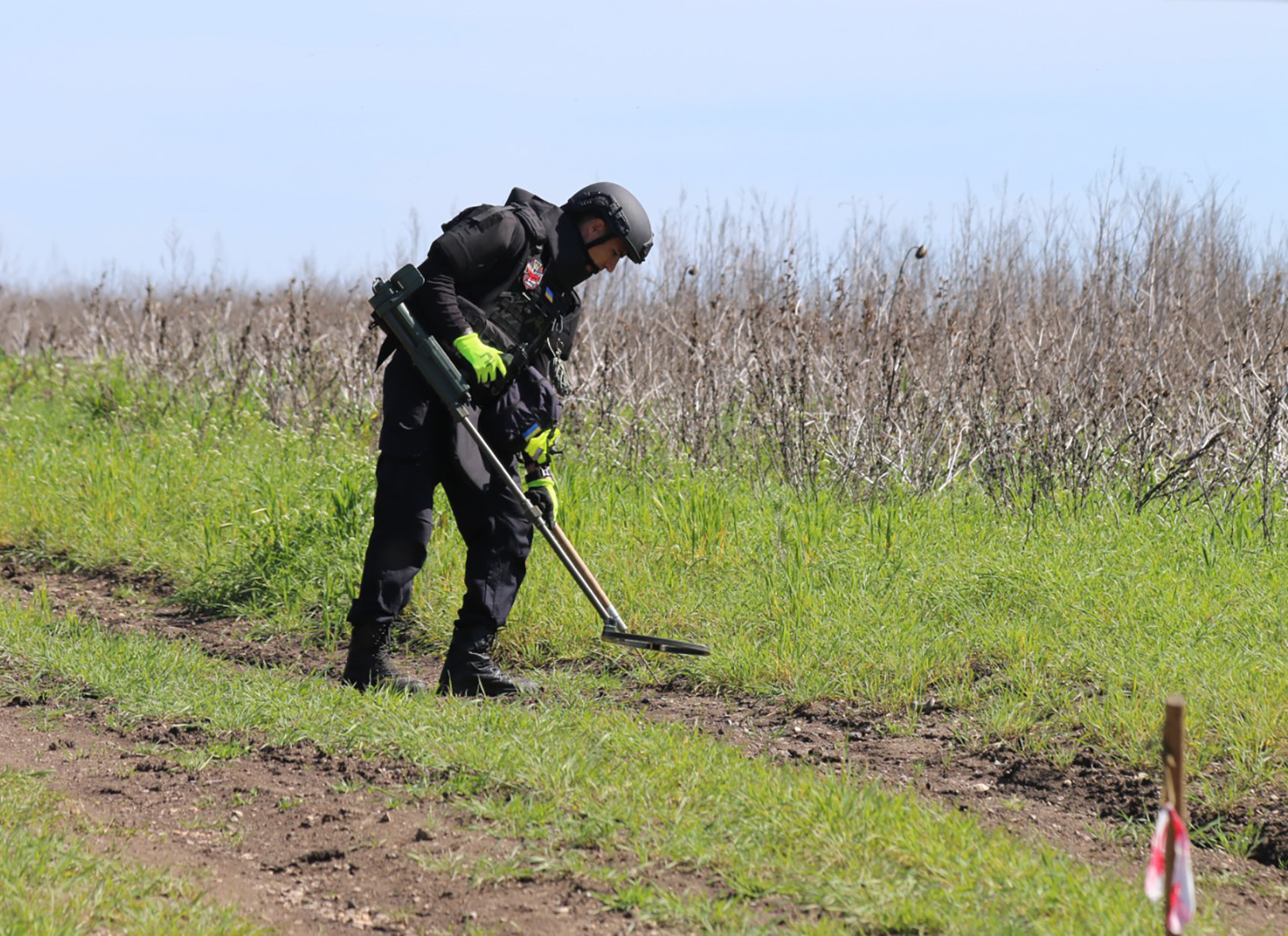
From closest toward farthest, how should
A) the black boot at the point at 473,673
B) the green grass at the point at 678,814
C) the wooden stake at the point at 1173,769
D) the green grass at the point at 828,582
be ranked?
1. the wooden stake at the point at 1173,769
2. the green grass at the point at 678,814
3. the green grass at the point at 828,582
4. the black boot at the point at 473,673

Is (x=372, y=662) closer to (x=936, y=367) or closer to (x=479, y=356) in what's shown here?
(x=479, y=356)

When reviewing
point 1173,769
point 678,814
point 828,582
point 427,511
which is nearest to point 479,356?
point 427,511

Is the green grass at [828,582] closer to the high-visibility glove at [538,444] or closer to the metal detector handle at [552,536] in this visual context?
the metal detector handle at [552,536]

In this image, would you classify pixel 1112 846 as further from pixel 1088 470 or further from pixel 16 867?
pixel 1088 470

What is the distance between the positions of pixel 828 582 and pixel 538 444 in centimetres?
163

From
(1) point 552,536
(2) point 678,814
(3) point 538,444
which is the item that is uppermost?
(3) point 538,444

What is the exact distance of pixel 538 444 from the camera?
499cm

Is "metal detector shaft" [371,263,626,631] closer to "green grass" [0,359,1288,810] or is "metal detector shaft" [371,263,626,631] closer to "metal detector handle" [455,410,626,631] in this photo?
"metal detector handle" [455,410,626,631]

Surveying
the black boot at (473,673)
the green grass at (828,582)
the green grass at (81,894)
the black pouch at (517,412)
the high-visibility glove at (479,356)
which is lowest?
the green grass at (81,894)

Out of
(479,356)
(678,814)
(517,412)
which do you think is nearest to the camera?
(678,814)

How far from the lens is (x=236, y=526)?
23.2 feet

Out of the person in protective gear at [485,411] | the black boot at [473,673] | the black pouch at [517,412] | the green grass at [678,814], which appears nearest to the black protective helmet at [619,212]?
the person in protective gear at [485,411]

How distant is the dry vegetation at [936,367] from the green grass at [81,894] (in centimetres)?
500

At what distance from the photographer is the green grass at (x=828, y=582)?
458cm
